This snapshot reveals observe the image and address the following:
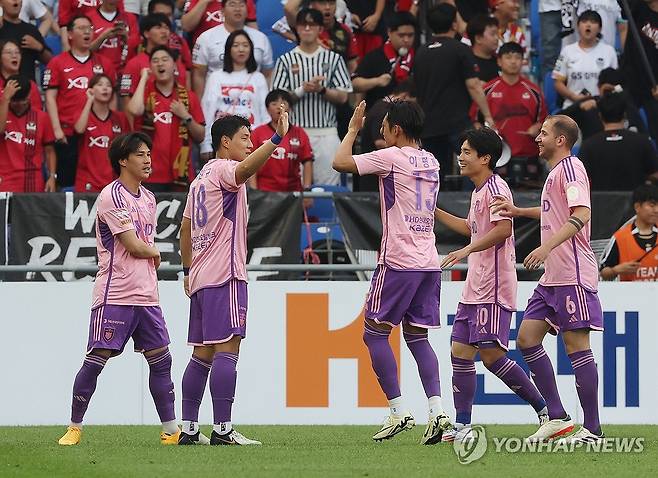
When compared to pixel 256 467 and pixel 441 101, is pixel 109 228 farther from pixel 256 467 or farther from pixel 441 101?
pixel 441 101

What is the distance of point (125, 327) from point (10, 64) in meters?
6.34

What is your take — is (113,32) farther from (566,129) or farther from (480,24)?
(566,129)

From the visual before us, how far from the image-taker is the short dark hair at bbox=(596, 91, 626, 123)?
14.8 meters

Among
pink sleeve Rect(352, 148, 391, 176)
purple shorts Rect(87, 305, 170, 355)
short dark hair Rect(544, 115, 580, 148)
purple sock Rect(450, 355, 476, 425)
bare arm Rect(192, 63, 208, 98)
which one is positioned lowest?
purple sock Rect(450, 355, 476, 425)

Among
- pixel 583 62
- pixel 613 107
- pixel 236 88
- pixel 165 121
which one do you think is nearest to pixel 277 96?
pixel 236 88

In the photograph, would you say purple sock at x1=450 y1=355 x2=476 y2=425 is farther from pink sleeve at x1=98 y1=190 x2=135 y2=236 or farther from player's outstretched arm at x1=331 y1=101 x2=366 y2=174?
pink sleeve at x1=98 y1=190 x2=135 y2=236

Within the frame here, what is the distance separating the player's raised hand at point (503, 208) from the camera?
9.73m

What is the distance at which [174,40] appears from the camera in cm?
1648

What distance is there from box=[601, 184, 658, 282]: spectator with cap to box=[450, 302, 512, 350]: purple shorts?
340cm

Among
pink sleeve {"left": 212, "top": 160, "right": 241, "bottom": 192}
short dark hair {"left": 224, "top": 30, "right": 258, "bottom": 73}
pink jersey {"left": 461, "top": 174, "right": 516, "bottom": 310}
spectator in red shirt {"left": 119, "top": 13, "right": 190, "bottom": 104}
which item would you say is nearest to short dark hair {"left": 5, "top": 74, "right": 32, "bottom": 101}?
spectator in red shirt {"left": 119, "top": 13, "right": 190, "bottom": 104}

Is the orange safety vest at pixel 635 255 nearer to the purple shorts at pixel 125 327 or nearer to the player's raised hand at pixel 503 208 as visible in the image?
the player's raised hand at pixel 503 208

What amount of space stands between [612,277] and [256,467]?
229 inches

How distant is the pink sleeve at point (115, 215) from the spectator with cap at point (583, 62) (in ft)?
27.0

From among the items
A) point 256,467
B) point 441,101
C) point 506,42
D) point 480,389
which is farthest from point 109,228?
point 506,42
